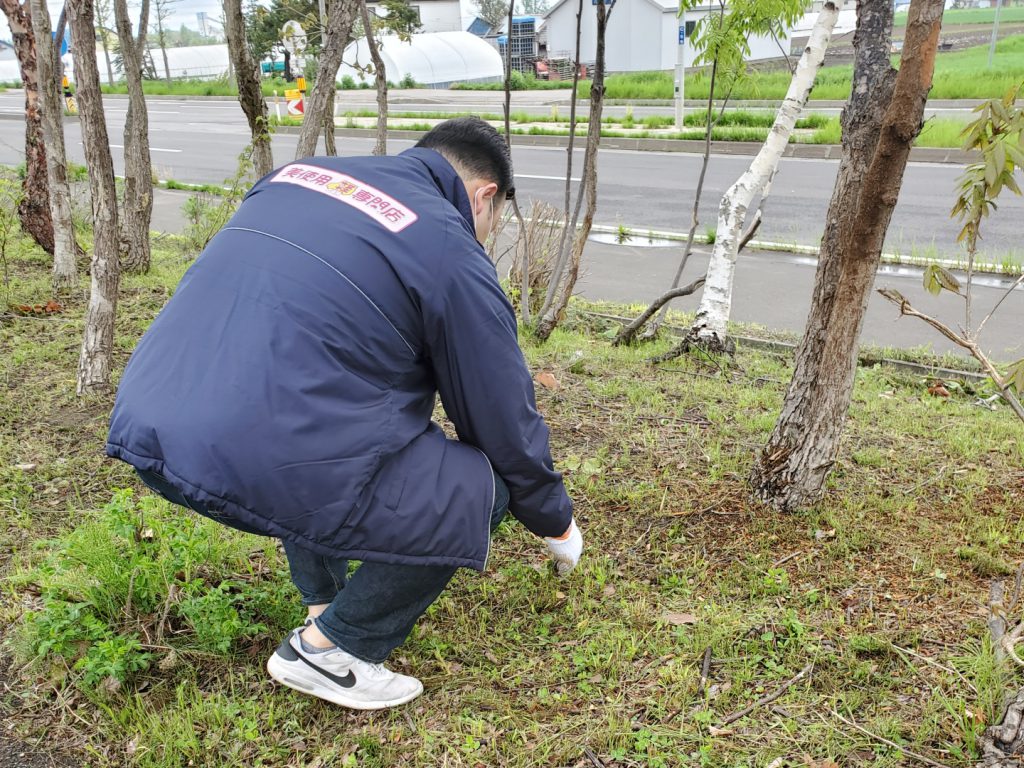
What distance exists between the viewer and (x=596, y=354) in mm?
4957

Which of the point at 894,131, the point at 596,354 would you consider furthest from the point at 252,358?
the point at 596,354

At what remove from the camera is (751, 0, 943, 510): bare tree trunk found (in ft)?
7.66

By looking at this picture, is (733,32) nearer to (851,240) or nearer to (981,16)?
(851,240)

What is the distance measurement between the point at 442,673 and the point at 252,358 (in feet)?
3.76

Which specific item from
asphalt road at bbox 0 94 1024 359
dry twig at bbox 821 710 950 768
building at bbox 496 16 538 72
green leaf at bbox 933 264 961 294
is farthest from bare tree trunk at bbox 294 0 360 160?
building at bbox 496 16 538 72

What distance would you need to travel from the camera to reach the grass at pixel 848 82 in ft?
59.3

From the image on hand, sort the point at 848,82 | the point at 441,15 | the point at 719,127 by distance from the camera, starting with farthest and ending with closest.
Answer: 1. the point at 441,15
2. the point at 848,82
3. the point at 719,127

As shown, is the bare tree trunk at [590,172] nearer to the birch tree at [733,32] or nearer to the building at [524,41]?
the birch tree at [733,32]

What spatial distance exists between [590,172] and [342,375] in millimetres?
3191

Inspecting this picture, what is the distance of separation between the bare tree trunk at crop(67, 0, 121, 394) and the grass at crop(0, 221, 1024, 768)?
1.94 feet

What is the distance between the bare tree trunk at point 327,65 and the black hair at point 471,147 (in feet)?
6.04

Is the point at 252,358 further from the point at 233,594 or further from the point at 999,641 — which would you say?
the point at 999,641

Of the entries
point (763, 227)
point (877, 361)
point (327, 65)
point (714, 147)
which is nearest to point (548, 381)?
point (327, 65)

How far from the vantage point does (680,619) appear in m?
2.52
